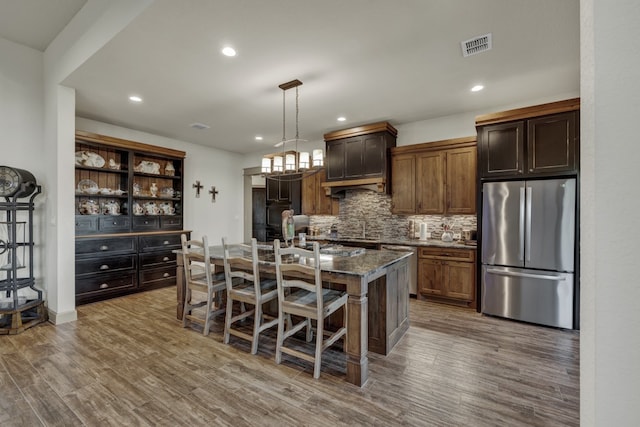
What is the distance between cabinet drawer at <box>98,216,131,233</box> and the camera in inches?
177

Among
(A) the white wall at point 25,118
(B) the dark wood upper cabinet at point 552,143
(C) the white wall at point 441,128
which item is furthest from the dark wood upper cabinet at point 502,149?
(A) the white wall at point 25,118

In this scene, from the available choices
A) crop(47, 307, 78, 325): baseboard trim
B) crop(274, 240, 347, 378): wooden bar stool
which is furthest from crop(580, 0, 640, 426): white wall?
crop(47, 307, 78, 325): baseboard trim

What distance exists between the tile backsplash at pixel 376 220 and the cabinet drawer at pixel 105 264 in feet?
11.5

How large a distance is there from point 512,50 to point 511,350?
2.92m

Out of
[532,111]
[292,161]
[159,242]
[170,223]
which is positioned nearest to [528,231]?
[532,111]

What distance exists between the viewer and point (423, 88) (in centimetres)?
357

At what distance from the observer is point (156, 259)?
4973 millimetres

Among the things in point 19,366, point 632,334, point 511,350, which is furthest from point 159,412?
point 511,350

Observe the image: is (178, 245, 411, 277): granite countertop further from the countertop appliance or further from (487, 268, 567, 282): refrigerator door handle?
(487, 268, 567, 282): refrigerator door handle

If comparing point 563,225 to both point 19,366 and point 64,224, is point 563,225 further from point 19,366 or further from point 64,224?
point 64,224

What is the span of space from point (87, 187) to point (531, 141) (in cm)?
647

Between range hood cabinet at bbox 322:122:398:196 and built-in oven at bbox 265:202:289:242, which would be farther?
built-in oven at bbox 265:202:289:242

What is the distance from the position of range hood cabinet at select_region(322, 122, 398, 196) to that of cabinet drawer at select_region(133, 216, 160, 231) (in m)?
3.17

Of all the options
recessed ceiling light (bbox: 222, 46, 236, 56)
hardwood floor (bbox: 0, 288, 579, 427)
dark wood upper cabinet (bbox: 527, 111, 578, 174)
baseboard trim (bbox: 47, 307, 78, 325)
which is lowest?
hardwood floor (bbox: 0, 288, 579, 427)
